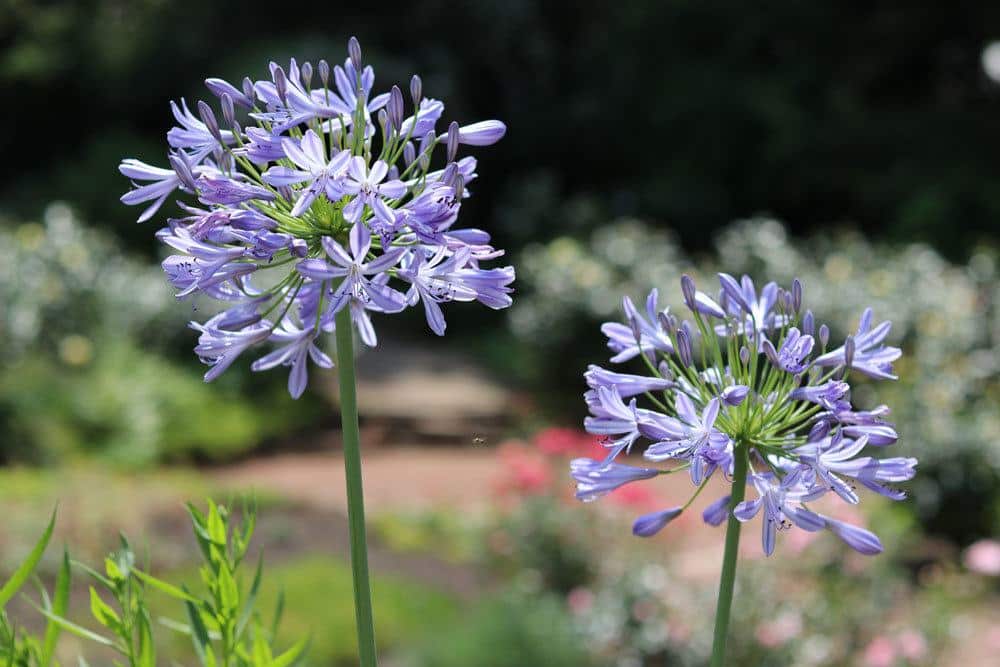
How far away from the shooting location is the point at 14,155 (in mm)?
18047

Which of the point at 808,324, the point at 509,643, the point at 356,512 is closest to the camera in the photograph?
the point at 356,512

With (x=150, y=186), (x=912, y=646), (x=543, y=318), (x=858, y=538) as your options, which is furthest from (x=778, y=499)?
(x=543, y=318)

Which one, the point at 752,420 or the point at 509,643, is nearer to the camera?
the point at 752,420

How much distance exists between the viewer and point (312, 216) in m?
1.07

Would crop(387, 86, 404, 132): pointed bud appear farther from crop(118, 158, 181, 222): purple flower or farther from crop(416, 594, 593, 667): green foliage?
crop(416, 594, 593, 667): green foliage

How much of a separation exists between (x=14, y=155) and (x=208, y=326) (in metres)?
18.8

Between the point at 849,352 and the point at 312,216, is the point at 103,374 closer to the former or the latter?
the point at 312,216

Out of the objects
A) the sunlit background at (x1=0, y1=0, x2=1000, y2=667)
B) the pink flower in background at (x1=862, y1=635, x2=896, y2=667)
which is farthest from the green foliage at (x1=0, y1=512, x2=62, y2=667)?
the pink flower in background at (x1=862, y1=635, x2=896, y2=667)

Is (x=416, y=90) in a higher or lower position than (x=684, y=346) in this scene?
higher

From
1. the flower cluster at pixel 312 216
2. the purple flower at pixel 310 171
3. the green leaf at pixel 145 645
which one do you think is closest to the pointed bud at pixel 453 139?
the flower cluster at pixel 312 216

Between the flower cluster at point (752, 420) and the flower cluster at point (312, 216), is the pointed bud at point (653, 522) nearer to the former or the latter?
the flower cluster at point (752, 420)

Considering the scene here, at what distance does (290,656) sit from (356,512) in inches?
13.0

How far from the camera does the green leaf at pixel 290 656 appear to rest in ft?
3.71

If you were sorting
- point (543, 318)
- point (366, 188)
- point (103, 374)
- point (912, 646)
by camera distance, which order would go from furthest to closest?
point (543, 318) → point (103, 374) → point (912, 646) → point (366, 188)
